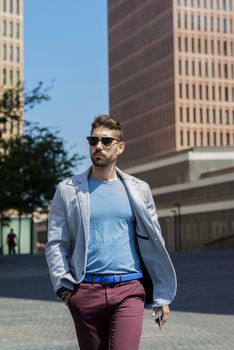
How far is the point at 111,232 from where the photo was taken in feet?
16.4

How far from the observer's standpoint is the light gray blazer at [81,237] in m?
5.01

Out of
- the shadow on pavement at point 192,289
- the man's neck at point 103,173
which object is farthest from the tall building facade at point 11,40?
the man's neck at point 103,173

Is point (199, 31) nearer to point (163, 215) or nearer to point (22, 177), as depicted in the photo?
point (163, 215)

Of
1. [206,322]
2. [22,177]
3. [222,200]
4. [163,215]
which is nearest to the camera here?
[206,322]

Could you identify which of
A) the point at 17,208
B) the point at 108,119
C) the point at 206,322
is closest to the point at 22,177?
the point at 17,208

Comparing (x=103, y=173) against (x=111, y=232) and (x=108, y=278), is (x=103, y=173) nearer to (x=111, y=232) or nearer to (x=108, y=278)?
(x=111, y=232)

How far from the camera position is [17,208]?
1561 inches

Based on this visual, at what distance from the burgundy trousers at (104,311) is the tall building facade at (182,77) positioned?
13932cm

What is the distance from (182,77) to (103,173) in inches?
5701

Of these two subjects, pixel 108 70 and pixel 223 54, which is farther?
pixel 108 70

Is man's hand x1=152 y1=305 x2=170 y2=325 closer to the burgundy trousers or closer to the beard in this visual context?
the burgundy trousers

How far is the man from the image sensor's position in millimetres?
4953

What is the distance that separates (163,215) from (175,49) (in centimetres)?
4639

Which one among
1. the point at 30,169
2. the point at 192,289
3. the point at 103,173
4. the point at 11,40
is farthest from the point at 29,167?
the point at 11,40
